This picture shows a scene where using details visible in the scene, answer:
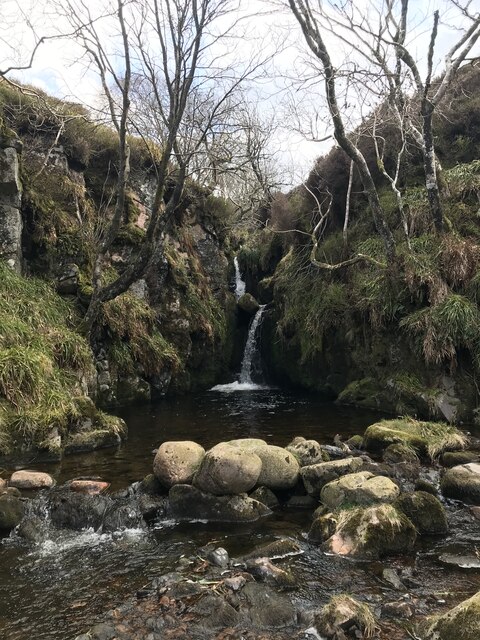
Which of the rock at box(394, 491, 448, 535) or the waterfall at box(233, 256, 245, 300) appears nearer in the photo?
the rock at box(394, 491, 448, 535)

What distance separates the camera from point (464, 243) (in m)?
10.5

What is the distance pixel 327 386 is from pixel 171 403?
4.58 m

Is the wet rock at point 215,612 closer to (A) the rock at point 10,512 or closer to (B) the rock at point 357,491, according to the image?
(B) the rock at point 357,491

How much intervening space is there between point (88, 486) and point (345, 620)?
384 cm

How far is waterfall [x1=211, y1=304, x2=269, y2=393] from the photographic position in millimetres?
16292

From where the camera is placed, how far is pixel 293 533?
16.3 feet

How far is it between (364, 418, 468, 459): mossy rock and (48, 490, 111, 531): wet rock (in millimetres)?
4285

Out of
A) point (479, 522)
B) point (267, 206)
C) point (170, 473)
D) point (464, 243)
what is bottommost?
point (479, 522)

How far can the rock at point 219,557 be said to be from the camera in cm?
420

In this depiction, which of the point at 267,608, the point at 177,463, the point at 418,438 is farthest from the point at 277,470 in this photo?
the point at 418,438

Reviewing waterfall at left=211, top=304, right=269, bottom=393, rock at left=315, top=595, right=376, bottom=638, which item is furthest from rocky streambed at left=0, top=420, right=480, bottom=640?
waterfall at left=211, top=304, right=269, bottom=393

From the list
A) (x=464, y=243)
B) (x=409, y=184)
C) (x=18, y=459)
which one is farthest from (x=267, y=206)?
(x=18, y=459)

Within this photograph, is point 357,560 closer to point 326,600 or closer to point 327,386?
point 326,600

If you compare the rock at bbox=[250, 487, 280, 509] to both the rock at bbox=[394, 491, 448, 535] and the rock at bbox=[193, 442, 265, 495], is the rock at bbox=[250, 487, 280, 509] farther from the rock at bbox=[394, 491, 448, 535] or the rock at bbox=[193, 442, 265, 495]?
the rock at bbox=[394, 491, 448, 535]
